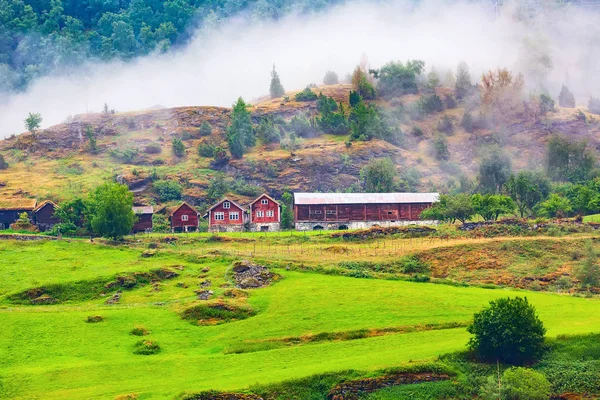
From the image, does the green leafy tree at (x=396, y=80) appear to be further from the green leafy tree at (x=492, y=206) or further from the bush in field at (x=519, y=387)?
the bush in field at (x=519, y=387)

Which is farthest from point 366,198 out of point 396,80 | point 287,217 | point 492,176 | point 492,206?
point 396,80

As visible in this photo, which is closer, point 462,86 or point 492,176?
point 492,176

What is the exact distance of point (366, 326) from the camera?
198 feet

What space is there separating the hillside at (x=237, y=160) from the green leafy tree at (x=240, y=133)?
2.02 meters

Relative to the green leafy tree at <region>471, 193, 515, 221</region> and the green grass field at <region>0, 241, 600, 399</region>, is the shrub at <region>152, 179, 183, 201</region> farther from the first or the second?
the green leafy tree at <region>471, 193, 515, 221</region>


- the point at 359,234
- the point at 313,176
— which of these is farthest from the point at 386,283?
the point at 313,176

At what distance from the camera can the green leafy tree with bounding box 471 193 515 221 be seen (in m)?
103

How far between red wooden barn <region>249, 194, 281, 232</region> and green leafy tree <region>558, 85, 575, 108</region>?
97248 millimetres

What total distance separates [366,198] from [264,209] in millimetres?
15638

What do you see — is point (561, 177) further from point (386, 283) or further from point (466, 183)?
point (386, 283)

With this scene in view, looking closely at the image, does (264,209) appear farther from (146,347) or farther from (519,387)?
(519,387)

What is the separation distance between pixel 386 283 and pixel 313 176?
234ft

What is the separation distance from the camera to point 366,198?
4692 inches

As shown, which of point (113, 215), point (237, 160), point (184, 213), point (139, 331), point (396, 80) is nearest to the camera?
point (139, 331)
